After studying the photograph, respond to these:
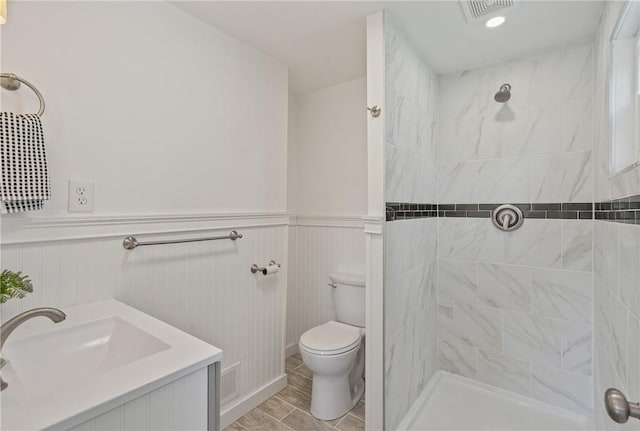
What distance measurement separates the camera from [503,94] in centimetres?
207

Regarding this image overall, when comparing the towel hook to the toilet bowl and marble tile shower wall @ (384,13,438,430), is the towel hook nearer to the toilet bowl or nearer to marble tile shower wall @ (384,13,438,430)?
marble tile shower wall @ (384,13,438,430)

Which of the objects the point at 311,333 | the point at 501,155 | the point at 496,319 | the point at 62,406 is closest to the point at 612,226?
the point at 501,155

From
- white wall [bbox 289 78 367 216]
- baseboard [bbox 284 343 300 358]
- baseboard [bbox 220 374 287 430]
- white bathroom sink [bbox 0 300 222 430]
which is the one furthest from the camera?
baseboard [bbox 284 343 300 358]

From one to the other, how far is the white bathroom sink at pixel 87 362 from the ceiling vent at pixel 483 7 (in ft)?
6.12

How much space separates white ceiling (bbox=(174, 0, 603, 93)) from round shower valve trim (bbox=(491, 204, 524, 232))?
3.28 feet

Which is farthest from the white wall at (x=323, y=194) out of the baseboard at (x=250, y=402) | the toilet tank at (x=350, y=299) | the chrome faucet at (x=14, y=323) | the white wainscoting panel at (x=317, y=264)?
the chrome faucet at (x=14, y=323)

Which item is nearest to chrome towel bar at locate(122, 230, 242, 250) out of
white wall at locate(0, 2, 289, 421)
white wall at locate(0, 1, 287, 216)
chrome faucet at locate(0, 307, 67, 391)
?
white wall at locate(0, 2, 289, 421)

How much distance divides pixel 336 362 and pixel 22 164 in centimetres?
167

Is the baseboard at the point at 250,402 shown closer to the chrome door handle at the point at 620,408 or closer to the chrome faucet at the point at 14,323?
the chrome faucet at the point at 14,323

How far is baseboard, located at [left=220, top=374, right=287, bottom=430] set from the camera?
180cm

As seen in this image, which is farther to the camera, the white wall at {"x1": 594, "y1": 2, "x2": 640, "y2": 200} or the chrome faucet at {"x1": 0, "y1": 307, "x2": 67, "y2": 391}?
the white wall at {"x1": 594, "y1": 2, "x2": 640, "y2": 200}

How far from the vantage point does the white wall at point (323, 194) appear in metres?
2.46

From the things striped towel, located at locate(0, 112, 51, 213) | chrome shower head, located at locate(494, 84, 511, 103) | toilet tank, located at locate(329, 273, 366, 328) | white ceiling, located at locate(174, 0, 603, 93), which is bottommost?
toilet tank, located at locate(329, 273, 366, 328)

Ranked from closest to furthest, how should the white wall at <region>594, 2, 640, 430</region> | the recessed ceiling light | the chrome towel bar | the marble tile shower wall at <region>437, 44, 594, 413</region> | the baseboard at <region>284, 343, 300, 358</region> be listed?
the white wall at <region>594, 2, 640, 430</region>
the chrome towel bar
the recessed ceiling light
the marble tile shower wall at <region>437, 44, 594, 413</region>
the baseboard at <region>284, 343, 300, 358</region>
